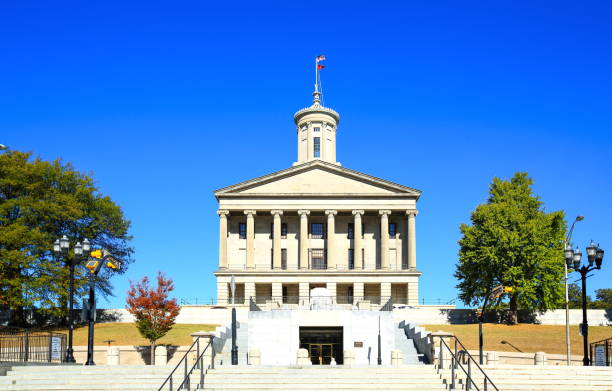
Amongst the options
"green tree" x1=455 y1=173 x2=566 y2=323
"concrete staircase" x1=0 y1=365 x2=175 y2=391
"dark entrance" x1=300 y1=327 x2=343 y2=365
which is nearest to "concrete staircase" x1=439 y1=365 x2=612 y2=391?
"concrete staircase" x1=0 y1=365 x2=175 y2=391

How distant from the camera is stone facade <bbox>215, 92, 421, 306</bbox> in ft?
242

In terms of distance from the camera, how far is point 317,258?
77625 mm

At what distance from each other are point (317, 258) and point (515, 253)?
2185 centimetres

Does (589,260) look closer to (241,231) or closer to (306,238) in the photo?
(306,238)

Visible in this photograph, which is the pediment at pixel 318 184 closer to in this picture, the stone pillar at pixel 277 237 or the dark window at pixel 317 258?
the stone pillar at pixel 277 237

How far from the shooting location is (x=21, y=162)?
6034 cm

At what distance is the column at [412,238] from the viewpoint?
74.1 meters

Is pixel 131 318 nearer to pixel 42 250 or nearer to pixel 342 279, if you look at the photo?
pixel 42 250

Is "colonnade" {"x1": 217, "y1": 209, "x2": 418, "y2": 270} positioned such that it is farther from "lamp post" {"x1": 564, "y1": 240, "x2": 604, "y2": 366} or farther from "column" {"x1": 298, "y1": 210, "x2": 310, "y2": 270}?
"lamp post" {"x1": 564, "y1": 240, "x2": 604, "y2": 366}

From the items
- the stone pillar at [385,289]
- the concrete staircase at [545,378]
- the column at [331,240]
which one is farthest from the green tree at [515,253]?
the concrete staircase at [545,378]

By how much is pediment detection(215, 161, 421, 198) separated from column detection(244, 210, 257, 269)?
2.08m

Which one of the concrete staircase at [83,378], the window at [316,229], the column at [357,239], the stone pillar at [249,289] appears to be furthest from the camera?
the window at [316,229]

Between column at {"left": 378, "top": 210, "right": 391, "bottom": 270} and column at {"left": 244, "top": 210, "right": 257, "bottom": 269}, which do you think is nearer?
column at {"left": 378, "top": 210, "right": 391, "bottom": 270}

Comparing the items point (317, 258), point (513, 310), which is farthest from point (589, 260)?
point (317, 258)
